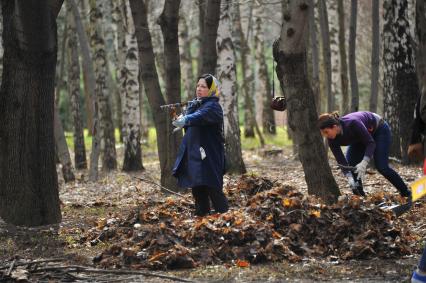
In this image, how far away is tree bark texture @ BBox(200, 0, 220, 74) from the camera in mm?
13534

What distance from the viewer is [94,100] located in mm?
17812

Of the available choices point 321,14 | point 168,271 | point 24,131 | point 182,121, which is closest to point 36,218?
point 24,131

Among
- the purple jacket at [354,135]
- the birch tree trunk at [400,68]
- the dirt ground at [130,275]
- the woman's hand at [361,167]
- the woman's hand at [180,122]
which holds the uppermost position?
the birch tree trunk at [400,68]

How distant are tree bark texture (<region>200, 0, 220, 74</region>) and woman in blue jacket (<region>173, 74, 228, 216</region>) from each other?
4535 mm

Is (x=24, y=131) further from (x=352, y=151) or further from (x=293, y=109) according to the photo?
(x=352, y=151)

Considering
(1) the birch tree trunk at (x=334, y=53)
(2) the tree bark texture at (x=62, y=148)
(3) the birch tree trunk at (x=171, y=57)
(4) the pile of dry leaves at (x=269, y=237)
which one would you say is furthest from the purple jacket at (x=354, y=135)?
(1) the birch tree trunk at (x=334, y=53)

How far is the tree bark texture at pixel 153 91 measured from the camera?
1355cm

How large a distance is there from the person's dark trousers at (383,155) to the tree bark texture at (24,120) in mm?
4103

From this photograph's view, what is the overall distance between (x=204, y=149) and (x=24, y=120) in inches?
96.2

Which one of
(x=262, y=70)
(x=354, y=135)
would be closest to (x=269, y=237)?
(x=354, y=135)

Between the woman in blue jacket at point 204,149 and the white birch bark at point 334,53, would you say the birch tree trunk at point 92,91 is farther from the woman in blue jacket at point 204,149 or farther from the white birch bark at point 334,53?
the white birch bark at point 334,53

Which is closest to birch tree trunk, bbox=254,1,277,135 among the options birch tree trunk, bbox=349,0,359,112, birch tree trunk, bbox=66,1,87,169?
birch tree trunk, bbox=66,1,87,169

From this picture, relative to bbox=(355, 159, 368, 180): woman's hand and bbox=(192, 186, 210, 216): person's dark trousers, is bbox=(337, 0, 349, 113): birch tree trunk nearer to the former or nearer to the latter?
bbox=(355, 159, 368, 180): woman's hand

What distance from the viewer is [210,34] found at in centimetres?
1377
